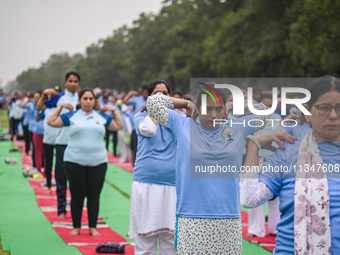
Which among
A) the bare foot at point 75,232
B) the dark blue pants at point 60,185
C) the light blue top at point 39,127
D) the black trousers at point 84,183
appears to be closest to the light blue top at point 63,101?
the dark blue pants at point 60,185

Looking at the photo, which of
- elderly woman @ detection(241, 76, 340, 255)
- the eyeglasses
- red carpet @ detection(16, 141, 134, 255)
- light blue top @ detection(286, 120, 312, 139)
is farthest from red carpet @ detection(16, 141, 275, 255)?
the eyeglasses

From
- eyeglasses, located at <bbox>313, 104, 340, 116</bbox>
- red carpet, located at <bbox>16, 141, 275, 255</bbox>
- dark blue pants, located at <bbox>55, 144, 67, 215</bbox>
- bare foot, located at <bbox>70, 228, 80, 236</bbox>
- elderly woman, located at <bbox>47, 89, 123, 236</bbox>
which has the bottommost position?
red carpet, located at <bbox>16, 141, 275, 255</bbox>

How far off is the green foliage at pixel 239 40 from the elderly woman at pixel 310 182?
57.7 feet

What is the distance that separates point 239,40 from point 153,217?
28.9 meters

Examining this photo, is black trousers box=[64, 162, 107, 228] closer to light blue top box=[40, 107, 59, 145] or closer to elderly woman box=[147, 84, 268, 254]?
light blue top box=[40, 107, 59, 145]

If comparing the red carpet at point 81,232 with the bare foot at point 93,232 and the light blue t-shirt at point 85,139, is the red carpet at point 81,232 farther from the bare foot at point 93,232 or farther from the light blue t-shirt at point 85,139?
the light blue t-shirt at point 85,139

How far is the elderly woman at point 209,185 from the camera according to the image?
3.55 metres

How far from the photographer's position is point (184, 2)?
52.3m

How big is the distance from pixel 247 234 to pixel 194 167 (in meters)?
3.82

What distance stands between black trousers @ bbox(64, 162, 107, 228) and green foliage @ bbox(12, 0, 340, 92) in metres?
13.6

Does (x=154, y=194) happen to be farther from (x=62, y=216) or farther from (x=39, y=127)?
(x=39, y=127)

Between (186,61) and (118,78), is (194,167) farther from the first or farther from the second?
(118,78)

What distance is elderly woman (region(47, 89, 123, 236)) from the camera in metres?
6.47

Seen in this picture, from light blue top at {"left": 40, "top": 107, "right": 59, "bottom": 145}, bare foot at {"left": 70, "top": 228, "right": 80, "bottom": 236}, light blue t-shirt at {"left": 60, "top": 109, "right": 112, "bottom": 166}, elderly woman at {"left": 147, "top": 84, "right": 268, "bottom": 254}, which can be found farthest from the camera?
light blue top at {"left": 40, "top": 107, "right": 59, "bottom": 145}
